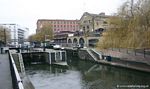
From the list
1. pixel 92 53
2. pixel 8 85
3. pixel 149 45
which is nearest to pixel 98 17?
pixel 92 53

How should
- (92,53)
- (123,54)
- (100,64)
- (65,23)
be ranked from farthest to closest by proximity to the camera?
(65,23) < (92,53) < (100,64) < (123,54)

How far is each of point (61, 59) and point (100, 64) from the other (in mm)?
7709

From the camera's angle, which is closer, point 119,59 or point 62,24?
point 119,59

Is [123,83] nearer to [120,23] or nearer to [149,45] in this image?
[149,45]

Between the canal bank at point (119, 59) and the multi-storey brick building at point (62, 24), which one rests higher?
the multi-storey brick building at point (62, 24)

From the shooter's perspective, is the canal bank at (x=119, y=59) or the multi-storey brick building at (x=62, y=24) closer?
the canal bank at (x=119, y=59)

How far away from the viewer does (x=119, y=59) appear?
40.2 meters

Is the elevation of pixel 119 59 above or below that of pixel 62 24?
below

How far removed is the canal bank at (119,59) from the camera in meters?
33.7

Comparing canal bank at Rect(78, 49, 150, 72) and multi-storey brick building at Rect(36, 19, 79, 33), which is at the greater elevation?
multi-storey brick building at Rect(36, 19, 79, 33)

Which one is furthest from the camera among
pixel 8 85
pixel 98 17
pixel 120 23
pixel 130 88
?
pixel 98 17

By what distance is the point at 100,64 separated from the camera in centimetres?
4503

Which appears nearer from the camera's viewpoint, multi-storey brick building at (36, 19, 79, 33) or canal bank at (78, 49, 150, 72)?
canal bank at (78, 49, 150, 72)

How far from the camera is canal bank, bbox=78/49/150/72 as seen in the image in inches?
1328
